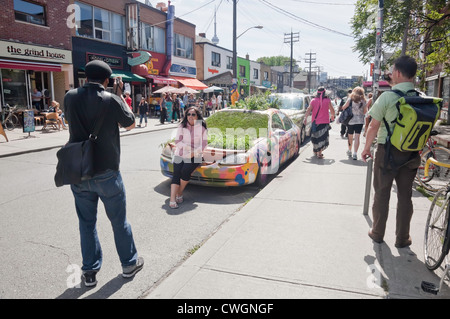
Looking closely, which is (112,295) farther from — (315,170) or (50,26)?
(50,26)

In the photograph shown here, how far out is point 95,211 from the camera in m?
3.04

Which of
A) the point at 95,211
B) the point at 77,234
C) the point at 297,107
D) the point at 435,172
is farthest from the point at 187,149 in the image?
the point at 297,107

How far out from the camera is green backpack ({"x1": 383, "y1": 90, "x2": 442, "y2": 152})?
129 inches

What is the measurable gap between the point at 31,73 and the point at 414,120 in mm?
19471

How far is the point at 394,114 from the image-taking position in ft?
11.3

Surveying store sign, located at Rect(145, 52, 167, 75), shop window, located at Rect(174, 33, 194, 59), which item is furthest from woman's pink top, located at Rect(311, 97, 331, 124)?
shop window, located at Rect(174, 33, 194, 59)

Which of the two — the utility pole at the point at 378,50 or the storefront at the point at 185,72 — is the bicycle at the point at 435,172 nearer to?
the utility pole at the point at 378,50

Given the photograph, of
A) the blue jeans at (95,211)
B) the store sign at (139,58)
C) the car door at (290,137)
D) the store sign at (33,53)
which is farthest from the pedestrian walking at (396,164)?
the store sign at (139,58)

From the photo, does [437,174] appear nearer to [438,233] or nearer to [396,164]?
[396,164]

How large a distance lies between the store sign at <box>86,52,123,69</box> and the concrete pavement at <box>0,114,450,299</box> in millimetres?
19304

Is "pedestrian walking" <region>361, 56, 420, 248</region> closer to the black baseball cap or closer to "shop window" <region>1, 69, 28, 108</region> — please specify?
the black baseball cap
